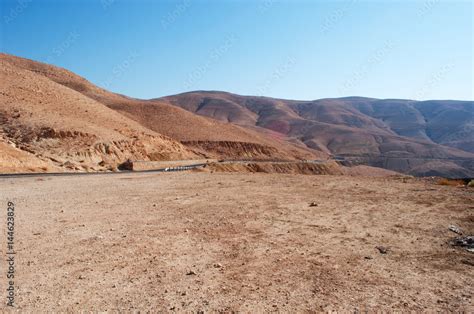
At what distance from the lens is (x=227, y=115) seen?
179125 mm

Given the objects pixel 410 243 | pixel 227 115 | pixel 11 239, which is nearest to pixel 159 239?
pixel 11 239

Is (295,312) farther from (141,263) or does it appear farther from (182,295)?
(141,263)

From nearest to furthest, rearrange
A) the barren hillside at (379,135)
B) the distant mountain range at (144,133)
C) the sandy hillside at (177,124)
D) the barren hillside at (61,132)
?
the barren hillside at (61,132)
the distant mountain range at (144,133)
the sandy hillside at (177,124)
the barren hillside at (379,135)

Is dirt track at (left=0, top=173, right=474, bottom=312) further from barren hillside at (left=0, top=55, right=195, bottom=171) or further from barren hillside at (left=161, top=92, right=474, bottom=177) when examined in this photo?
barren hillside at (left=161, top=92, right=474, bottom=177)

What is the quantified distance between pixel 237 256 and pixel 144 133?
153ft

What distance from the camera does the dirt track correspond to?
4891 mm

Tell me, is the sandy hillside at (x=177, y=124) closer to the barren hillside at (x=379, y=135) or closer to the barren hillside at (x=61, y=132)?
the barren hillside at (x=61, y=132)

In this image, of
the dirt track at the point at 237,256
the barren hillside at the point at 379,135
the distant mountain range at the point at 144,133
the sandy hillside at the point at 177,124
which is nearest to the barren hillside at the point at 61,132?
the distant mountain range at the point at 144,133

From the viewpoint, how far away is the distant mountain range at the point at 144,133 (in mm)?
34344

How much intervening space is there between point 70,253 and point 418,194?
44.9ft

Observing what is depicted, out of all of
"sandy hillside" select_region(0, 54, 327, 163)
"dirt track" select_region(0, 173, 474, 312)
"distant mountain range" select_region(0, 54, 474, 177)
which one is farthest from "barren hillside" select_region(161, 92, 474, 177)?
"dirt track" select_region(0, 173, 474, 312)

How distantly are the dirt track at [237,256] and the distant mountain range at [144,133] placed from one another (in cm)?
2104

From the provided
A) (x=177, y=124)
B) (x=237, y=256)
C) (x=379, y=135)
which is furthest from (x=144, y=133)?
(x=379, y=135)

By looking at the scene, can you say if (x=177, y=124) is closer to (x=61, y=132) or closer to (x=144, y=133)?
(x=144, y=133)
